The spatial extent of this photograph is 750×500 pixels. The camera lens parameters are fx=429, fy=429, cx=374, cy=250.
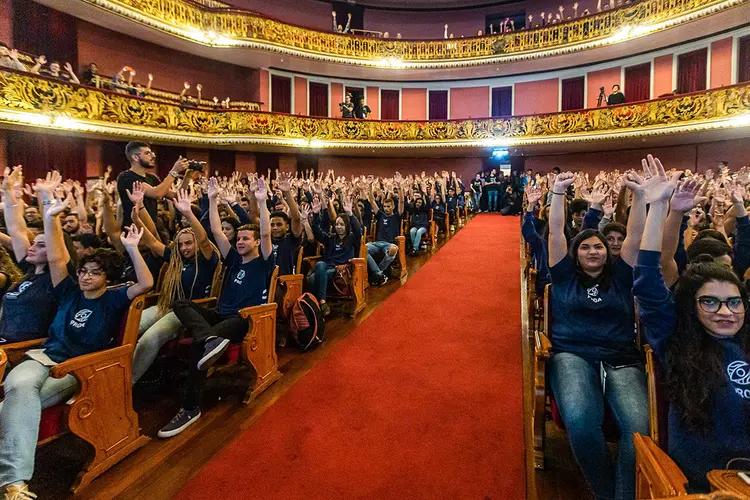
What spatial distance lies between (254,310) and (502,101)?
52.4 ft

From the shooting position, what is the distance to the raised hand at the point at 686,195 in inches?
65.9

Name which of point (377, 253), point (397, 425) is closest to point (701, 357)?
point (397, 425)

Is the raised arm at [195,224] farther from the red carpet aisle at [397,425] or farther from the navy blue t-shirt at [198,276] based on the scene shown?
the red carpet aisle at [397,425]

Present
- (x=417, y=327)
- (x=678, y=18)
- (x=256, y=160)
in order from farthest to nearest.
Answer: (x=256, y=160) → (x=678, y=18) → (x=417, y=327)

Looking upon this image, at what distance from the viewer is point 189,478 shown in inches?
79.5

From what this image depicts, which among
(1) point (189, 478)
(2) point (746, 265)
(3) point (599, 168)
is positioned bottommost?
(1) point (189, 478)

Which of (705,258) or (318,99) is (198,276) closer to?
(705,258)

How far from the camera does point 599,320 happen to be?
2.09m

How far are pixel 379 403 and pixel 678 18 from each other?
43.0 feet

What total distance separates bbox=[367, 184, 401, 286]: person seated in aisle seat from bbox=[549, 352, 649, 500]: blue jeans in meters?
Answer: 3.99

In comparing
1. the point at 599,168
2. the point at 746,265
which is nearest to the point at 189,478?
the point at 746,265

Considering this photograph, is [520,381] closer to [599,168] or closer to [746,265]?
[746,265]

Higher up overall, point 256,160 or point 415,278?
point 256,160

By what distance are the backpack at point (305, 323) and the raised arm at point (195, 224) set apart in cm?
86
